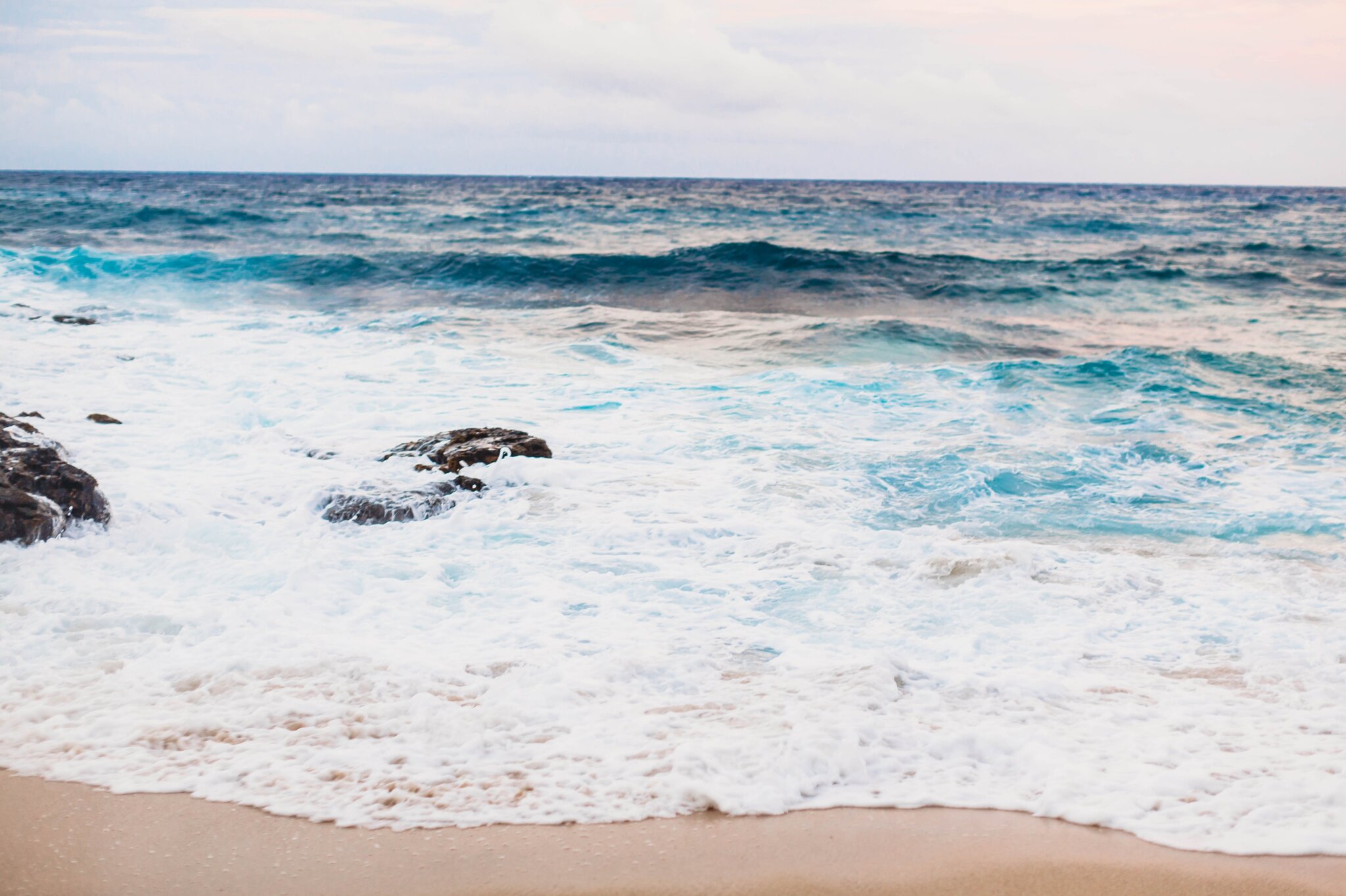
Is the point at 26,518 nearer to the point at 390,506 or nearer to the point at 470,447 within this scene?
the point at 390,506

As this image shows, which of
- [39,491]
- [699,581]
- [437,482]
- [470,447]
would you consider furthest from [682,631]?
[39,491]

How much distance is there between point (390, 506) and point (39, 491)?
6.19ft

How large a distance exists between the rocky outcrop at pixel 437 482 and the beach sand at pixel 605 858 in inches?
109

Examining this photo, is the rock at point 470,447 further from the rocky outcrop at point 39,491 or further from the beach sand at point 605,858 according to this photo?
the beach sand at point 605,858

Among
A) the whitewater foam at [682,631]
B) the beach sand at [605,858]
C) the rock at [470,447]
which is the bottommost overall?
the beach sand at [605,858]

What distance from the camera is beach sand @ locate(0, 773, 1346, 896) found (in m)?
2.67

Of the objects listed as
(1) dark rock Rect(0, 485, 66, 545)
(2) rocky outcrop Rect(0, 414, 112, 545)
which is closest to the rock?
(2) rocky outcrop Rect(0, 414, 112, 545)

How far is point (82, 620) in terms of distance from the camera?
422 centimetres

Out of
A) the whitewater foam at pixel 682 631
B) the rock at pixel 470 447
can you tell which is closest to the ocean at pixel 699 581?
the whitewater foam at pixel 682 631

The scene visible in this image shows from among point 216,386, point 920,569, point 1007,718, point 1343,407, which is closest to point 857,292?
point 1343,407

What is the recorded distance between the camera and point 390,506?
18.8 feet

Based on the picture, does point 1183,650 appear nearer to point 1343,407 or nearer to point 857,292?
point 1343,407

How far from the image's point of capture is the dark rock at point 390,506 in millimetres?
5642

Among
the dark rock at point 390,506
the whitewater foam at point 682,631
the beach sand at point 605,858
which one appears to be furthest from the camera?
the dark rock at point 390,506
